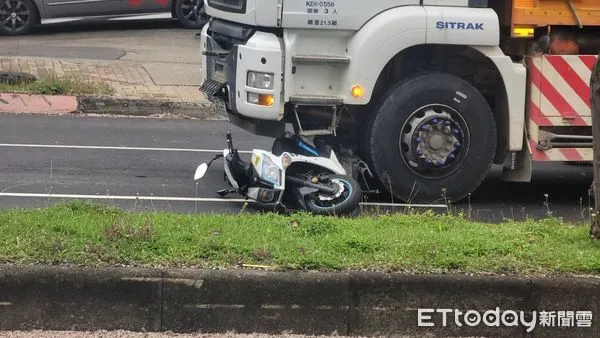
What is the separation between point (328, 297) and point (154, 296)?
93cm

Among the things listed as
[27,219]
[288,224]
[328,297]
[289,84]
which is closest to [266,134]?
[289,84]

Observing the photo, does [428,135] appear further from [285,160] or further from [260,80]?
[260,80]

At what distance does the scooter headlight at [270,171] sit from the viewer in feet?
24.0

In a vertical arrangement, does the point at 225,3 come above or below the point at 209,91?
above

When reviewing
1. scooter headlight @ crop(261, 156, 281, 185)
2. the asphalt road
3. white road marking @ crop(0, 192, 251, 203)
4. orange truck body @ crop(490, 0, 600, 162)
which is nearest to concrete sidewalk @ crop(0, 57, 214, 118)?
the asphalt road

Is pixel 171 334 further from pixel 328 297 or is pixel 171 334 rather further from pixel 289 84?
pixel 289 84

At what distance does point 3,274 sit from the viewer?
4.91 metres

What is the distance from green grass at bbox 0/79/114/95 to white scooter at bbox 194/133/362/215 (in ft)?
19.8

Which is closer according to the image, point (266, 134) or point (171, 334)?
point (171, 334)

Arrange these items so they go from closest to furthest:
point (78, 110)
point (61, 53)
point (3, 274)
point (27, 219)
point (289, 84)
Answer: point (3, 274)
point (27, 219)
point (289, 84)
point (78, 110)
point (61, 53)

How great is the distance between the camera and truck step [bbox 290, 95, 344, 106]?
7.62 m

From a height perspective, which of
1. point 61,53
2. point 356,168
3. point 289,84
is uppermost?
point 289,84

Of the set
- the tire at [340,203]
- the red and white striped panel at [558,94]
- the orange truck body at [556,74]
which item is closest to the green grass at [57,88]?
the tire at [340,203]

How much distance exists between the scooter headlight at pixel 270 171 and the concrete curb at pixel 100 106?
5698mm
